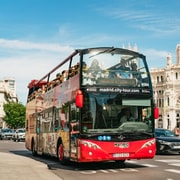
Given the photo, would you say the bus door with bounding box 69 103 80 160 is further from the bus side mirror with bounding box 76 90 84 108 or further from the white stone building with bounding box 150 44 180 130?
the white stone building with bounding box 150 44 180 130

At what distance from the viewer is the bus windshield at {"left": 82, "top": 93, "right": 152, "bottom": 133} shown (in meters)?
14.7

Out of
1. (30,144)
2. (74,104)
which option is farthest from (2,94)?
(74,104)

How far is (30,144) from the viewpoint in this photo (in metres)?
24.4

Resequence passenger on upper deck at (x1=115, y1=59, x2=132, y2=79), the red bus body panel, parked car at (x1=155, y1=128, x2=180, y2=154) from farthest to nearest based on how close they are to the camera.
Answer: parked car at (x1=155, y1=128, x2=180, y2=154) < passenger on upper deck at (x1=115, y1=59, x2=132, y2=79) < the red bus body panel

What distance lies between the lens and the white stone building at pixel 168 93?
15800cm

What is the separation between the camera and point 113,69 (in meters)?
15.3

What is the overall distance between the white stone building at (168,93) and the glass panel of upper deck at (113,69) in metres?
142

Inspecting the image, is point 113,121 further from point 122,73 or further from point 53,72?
point 53,72

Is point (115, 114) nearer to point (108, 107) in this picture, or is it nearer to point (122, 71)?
point (108, 107)

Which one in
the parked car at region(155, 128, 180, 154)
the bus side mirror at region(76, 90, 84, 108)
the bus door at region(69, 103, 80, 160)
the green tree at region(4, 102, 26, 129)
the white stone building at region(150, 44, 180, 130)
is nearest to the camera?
the bus side mirror at region(76, 90, 84, 108)

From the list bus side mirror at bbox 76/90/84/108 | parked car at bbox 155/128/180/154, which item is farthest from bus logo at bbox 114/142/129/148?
parked car at bbox 155/128/180/154

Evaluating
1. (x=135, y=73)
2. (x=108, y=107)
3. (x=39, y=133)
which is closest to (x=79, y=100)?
(x=108, y=107)

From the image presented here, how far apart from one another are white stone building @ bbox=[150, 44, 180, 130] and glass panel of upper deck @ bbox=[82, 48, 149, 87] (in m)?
142

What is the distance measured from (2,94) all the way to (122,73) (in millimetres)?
138633
